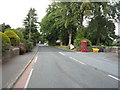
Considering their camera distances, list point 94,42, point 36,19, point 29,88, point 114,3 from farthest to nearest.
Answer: point 36,19
point 94,42
point 114,3
point 29,88

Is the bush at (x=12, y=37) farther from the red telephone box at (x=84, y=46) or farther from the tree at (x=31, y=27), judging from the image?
the tree at (x=31, y=27)

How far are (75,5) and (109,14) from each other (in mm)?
9419

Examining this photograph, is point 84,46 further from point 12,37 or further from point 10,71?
point 10,71

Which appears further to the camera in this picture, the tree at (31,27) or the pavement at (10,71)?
the tree at (31,27)

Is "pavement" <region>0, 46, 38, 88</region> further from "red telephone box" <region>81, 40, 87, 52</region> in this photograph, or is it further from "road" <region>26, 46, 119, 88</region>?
"red telephone box" <region>81, 40, 87, 52</region>

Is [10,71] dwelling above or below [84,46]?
below

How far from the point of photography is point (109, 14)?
43750 millimetres

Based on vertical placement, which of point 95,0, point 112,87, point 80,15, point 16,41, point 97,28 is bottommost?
point 112,87

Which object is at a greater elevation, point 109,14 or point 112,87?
point 109,14

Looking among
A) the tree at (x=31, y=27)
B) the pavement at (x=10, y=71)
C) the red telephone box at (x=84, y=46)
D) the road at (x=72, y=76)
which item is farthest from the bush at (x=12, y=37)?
the tree at (x=31, y=27)

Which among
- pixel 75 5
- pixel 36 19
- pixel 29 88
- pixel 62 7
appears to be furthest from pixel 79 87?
pixel 36 19

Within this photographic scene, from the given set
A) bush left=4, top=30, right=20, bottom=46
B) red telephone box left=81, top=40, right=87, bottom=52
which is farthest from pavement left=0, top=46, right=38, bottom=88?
red telephone box left=81, top=40, right=87, bottom=52

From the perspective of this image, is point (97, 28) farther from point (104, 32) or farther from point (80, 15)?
point (80, 15)

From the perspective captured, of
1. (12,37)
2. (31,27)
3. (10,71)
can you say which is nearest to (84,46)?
(12,37)
